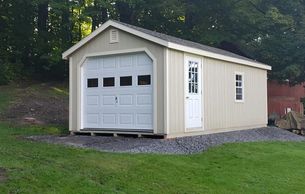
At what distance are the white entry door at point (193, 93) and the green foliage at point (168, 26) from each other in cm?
1041

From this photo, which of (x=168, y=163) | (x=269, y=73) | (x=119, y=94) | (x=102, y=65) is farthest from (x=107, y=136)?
(x=269, y=73)

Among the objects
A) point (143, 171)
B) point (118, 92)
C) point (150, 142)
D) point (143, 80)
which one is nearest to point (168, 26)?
point (118, 92)

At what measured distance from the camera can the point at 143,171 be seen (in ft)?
26.5

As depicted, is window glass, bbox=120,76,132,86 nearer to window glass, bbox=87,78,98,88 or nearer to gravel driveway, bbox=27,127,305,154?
window glass, bbox=87,78,98,88

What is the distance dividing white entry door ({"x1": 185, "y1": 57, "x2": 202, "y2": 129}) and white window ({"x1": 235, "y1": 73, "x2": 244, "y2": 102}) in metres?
3.06

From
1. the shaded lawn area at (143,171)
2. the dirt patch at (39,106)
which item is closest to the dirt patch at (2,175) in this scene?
the shaded lawn area at (143,171)

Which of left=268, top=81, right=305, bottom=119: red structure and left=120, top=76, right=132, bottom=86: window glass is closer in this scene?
left=120, top=76, right=132, bottom=86: window glass

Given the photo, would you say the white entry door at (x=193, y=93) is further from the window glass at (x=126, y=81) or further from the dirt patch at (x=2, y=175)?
the dirt patch at (x=2, y=175)

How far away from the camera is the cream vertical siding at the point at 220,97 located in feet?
40.4

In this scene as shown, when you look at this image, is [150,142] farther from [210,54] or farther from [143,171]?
[210,54]

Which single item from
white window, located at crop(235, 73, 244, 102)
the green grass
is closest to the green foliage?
the green grass

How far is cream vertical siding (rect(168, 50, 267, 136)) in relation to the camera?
40.4 ft

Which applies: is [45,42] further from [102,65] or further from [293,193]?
[293,193]

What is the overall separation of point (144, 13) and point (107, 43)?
1499cm
